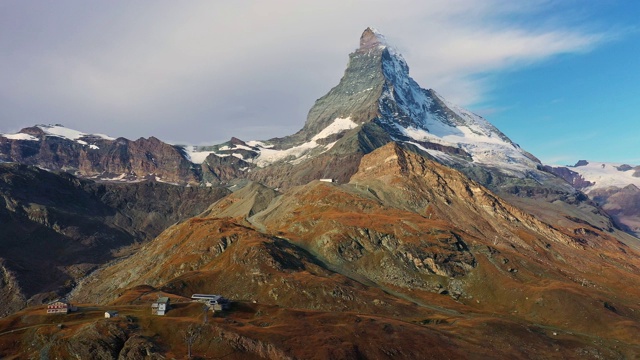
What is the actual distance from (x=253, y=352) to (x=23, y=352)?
5633 centimetres

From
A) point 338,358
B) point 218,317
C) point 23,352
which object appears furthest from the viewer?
point 218,317

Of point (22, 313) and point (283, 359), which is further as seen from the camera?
point (22, 313)

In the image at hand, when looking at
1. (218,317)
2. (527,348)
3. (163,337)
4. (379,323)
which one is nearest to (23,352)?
(163,337)

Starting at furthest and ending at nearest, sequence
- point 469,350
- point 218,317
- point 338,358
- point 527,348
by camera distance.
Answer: point 527,348, point 469,350, point 218,317, point 338,358

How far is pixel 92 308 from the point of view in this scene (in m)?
153

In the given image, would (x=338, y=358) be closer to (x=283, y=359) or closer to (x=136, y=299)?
(x=283, y=359)

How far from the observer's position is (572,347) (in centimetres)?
18462

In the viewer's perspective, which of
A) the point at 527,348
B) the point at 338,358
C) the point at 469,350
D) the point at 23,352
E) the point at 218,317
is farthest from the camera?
the point at 527,348

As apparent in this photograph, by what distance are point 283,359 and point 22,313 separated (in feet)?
252

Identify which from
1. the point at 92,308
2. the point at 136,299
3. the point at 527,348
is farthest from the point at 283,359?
the point at 527,348

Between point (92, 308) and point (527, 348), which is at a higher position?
point (92, 308)

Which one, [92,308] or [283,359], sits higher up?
[92,308]

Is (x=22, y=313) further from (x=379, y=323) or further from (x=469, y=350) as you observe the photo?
(x=469, y=350)

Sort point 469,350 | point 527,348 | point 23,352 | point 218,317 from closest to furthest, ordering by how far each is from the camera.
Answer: point 23,352, point 218,317, point 469,350, point 527,348
